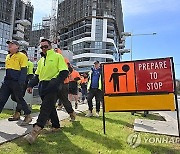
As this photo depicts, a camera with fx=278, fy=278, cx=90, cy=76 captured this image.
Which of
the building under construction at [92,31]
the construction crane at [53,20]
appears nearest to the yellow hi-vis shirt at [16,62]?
the building under construction at [92,31]

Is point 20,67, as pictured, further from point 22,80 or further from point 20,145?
point 20,145

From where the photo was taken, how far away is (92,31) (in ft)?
318

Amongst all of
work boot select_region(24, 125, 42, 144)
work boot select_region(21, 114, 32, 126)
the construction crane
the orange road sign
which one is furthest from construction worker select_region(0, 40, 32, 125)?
the construction crane

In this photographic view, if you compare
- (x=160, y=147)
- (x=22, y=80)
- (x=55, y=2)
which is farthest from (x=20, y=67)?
(x=55, y=2)

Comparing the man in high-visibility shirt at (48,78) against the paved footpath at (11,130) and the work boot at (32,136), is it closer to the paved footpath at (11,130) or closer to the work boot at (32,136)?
the work boot at (32,136)

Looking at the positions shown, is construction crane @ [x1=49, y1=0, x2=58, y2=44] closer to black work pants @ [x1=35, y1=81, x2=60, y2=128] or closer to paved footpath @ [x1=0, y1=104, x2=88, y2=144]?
paved footpath @ [x1=0, y1=104, x2=88, y2=144]

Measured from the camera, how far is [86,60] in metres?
95.1

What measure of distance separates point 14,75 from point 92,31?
302 ft

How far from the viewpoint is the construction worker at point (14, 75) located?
618 cm

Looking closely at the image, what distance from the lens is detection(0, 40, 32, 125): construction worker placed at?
6.18 m

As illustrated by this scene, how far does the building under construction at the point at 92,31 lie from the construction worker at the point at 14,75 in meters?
84.6

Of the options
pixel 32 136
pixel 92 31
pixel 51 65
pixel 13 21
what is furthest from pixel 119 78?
pixel 92 31

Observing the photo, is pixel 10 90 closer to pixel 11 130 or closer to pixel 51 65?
pixel 11 130

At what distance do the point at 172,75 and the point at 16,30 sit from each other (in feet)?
290
